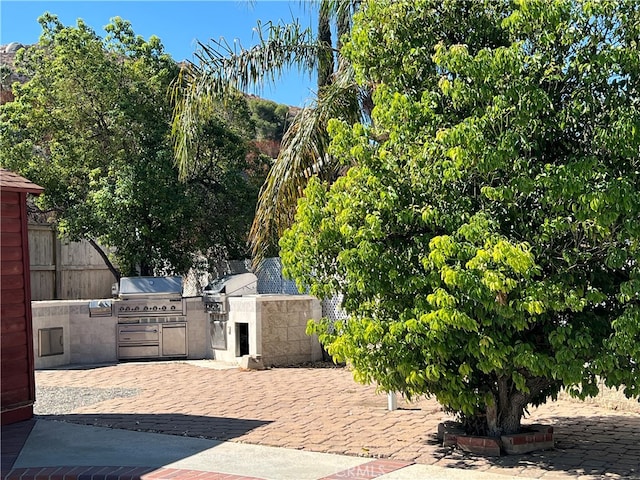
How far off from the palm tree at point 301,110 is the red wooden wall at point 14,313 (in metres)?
3.04

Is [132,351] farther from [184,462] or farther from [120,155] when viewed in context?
[184,462]

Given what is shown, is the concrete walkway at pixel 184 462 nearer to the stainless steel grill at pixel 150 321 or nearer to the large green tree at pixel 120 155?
the stainless steel grill at pixel 150 321

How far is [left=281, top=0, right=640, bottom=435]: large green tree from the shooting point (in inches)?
231

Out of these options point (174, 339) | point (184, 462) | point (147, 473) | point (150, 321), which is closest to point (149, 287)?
point (150, 321)

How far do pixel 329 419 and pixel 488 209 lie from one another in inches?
145

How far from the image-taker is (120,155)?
53.9 ft

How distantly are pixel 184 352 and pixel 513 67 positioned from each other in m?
10.5

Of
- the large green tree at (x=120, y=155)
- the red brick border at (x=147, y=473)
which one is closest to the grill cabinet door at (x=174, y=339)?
the large green tree at (x=120, y=155)

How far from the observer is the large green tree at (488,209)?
19.2 feet

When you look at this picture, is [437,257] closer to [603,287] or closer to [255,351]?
[603,287]

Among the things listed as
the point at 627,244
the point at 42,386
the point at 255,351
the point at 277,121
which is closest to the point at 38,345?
the point at 42,386

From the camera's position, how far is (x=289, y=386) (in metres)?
11.3

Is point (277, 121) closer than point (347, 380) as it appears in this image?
No

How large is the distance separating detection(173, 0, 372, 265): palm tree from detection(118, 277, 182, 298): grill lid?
320 cm
